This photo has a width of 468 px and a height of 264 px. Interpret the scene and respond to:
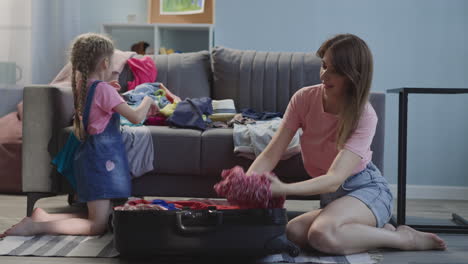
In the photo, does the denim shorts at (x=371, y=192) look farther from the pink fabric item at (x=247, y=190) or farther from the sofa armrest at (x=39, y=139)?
the sofa armrest at (x=39, y=139)

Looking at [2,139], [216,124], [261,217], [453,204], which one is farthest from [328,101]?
[2,139]

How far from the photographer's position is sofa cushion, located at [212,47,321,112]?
3406 mm

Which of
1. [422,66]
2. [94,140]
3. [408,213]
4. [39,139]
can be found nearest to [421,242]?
[408,213]

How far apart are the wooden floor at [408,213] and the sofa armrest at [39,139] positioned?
0.67ft

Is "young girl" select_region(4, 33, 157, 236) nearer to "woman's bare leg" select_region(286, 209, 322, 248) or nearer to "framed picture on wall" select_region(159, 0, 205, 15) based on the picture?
"woman's bare leg" select_region(286, 209, 322, 248)

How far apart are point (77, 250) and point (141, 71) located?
1.40 m

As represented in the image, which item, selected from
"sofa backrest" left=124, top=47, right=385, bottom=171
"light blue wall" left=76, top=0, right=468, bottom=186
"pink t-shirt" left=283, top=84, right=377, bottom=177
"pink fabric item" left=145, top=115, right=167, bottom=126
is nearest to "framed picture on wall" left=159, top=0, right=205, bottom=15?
"light blue wall" left=76, top=0, right=468, bottom=186

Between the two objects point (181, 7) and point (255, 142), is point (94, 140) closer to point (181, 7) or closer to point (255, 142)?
point (255, 142)

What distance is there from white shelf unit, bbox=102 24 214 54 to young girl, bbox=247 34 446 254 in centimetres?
192

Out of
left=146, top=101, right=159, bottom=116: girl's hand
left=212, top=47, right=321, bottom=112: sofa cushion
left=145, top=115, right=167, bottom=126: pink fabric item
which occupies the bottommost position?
left=145, top=115, right=167, bottom=126: pink fabric item

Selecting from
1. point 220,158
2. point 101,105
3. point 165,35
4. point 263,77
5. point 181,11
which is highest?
point 181,11

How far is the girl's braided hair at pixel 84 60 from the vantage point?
249 cm

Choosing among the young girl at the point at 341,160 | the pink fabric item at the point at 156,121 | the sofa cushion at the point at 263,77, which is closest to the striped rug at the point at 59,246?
the young girl at the point at 341,160

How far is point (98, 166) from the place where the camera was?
2.47 meters
